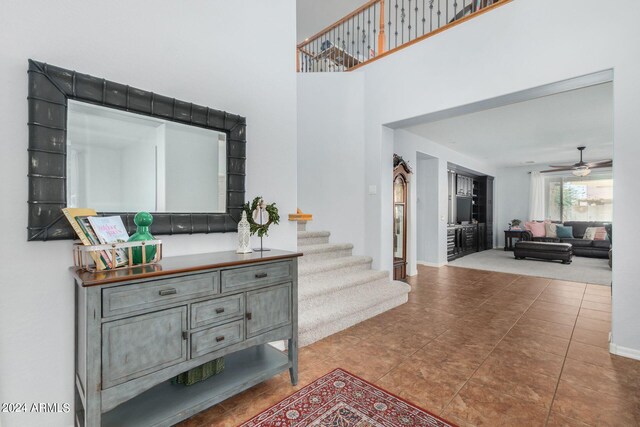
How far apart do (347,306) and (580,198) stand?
31.9ft

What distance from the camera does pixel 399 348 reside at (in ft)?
8.34

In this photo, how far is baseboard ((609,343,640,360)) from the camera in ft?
7.70

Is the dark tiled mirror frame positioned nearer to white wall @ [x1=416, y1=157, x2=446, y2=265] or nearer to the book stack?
the book stack

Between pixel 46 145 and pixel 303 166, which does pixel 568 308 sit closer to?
pixel 303 166

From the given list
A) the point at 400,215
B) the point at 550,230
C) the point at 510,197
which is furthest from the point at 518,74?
the point at 510,197

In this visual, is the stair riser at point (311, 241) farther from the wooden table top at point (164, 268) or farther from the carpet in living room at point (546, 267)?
the carpet in living room at point (546, 267)

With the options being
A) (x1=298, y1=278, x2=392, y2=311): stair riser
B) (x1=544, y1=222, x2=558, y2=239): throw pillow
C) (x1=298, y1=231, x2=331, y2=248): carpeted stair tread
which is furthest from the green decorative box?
(x1=544, y1=222, x2=558, y2=239): throw pillow

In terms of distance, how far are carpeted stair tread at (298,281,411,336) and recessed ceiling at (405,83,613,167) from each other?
2.94 m

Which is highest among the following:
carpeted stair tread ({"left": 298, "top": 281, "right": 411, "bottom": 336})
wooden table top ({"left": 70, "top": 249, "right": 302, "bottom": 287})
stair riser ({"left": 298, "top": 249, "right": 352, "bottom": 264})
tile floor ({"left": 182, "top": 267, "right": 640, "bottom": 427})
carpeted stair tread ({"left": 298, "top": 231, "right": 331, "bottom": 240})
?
wooden table top ({"left": 70, "top": 249, "right": 302, "bottom": 287})

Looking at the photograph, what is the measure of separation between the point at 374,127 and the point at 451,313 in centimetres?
263

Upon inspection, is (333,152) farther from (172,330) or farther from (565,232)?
(565,232)

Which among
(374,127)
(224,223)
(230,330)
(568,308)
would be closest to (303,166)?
(374,127)

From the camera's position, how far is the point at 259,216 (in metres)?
2.37

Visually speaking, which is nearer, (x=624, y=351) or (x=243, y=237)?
(x=243, y=237)
